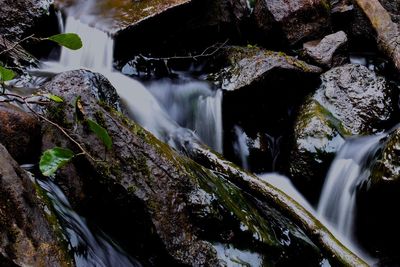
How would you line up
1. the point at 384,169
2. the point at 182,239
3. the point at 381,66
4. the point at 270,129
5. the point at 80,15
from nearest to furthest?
the point at 182,239 < the point at 384,169 < the point at 270,129 < the point at 80,15 < the point at 381,66

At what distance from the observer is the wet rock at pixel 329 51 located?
6.24m

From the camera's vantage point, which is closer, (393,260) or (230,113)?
(393,260)

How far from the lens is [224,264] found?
2992 millimetres

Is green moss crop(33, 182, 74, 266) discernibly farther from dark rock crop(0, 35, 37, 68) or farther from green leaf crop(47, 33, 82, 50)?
dark rock crop(0, 35, 37, 68)

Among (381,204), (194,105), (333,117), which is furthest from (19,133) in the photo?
(333,117)

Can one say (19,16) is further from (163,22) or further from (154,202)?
(154,202)

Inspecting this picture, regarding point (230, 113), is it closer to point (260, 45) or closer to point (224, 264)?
point (260, 45)

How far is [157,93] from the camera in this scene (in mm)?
5859

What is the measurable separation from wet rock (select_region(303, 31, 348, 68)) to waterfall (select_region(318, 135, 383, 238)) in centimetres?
157

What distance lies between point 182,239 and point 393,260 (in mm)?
2359

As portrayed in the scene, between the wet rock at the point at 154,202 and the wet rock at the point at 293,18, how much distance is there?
4135 millimetres

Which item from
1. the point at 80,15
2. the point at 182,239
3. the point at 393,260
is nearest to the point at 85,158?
the point at 182,239

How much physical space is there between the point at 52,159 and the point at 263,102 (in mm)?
3662

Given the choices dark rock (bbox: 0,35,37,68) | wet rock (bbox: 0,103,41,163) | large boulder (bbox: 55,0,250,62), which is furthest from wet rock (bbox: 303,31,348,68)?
wet rock (bbox: 0,103,41,163)
